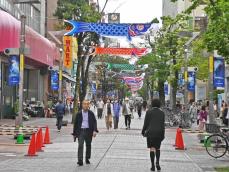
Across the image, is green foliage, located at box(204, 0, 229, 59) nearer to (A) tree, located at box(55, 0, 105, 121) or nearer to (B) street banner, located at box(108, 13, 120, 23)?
(A) tree, located at box(55, 0, 105, 121)

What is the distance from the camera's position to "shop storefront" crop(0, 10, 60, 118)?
34906 mm

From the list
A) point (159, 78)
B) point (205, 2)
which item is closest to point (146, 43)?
point (159, 78)

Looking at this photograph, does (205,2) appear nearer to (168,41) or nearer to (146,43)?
(168,41)

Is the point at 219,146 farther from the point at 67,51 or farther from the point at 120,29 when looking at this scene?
the point at 67,51

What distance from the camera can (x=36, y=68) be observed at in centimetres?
5547

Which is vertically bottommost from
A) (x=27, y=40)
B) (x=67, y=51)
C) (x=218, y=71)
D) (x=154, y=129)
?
(x=154, y=129)

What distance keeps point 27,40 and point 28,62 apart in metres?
7.29

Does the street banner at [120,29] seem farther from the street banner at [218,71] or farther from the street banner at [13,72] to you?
the street banner at [218,71]

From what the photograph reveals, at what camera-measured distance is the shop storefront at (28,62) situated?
34.9m

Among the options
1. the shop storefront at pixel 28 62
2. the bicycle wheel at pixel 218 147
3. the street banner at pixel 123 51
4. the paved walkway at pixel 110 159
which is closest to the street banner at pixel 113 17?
the street banner at pixel 123 51

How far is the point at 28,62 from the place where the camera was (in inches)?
1860

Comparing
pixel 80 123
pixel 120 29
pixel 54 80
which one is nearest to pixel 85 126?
pixel 80 123

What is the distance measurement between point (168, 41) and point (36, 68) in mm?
15774

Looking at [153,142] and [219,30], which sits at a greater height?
[219,30]
